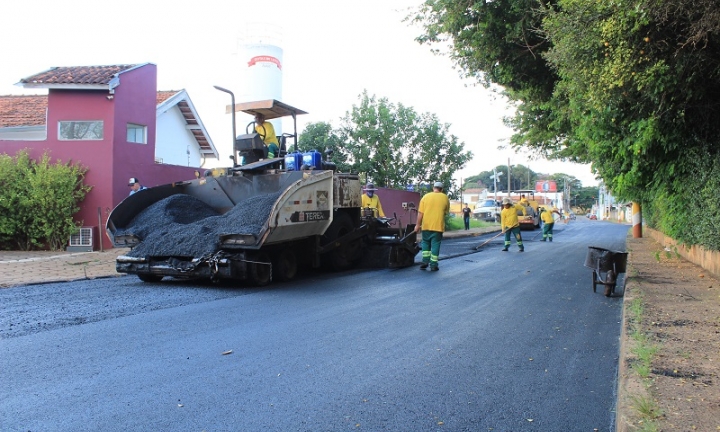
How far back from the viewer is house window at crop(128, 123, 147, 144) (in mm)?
16328

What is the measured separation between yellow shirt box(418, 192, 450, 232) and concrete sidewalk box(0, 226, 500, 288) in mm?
5500

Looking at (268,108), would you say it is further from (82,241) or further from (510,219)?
(510,219)

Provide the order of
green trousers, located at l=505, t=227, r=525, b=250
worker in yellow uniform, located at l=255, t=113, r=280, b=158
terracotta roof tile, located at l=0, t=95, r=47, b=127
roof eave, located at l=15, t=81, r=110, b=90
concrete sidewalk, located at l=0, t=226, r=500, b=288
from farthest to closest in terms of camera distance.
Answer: terracotta roof tile, located at l=0, t=95, r=47, b=127, green trousers, located at l=505, t=227, r=525, b=250, roof eave, located at l=15, t=81, r=110, b=90, worker in yellow uniform, located at l=255, t=113, r=280, b=158, concrete sidewalk, located at l=0, t=226, r=500, b=288

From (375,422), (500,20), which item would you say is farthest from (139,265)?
(500,20)

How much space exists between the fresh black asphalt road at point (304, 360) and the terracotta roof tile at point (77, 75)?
8.94 meters

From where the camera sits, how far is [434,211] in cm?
1066

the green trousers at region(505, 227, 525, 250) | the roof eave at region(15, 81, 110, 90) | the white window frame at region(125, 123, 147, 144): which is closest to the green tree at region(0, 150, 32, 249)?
the roof eave at region(15, 81, 110, 90)

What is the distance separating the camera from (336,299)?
7.19 meters

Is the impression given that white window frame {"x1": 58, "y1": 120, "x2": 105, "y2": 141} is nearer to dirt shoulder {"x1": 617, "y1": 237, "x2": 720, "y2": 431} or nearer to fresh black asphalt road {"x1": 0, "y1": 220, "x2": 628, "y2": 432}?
fresh black asphalt road {"x1": 0, "y1": 220, "x2": 628, "y2": 432}

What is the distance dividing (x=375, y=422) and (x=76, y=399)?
1.86 metres

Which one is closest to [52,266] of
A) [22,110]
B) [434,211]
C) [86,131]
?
[86,131]

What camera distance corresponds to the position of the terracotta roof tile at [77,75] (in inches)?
589

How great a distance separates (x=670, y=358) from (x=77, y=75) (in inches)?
626

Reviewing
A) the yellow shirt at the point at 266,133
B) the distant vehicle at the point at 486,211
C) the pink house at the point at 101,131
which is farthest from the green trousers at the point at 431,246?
the distant vehicle at the point at 486,211
